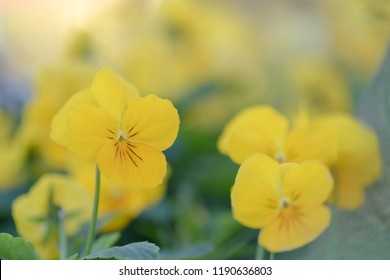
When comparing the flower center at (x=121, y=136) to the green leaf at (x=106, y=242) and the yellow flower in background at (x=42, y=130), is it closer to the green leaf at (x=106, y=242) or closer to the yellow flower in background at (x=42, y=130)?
the green leaf at (x=106, y=242)

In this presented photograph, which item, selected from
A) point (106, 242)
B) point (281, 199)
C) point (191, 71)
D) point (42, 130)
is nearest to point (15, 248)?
point (106, 242)

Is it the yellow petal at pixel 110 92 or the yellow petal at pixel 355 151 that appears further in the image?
the yellow petal at pixel 355 151

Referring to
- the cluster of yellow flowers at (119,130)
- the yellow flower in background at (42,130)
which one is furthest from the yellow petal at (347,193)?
the yellow flower in background at (42,130)

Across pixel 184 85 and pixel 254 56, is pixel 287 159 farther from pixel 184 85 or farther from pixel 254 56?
pixel 254 56

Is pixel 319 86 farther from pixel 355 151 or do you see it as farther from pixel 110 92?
pixel 110 92

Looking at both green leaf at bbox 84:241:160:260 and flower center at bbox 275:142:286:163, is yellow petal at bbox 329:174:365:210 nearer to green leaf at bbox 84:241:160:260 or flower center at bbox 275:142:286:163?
flower center at bbox 275:142:286:163
